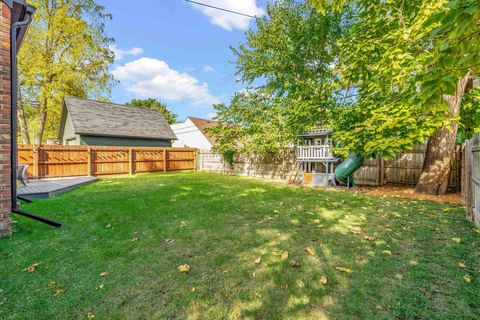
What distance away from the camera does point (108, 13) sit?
698 inches

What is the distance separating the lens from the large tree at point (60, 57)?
50.6ft

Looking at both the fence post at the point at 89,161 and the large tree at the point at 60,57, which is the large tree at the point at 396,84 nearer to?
the fence post at the point at 89,161

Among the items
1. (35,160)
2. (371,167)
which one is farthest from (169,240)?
(35,160)

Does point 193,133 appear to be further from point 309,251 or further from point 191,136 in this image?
point 309,251

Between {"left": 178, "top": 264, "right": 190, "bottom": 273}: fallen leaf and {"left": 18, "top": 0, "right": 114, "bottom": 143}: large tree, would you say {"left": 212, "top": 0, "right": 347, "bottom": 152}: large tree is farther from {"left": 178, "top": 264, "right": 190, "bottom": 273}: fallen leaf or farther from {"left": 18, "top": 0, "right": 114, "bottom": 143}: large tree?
{"left": 18, "top": 0, "right": 114, "bottom": 143}: large tree

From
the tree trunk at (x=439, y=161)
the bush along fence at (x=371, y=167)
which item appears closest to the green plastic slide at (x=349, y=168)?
the bush along fence at (x=371, y=167)

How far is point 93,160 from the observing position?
12.1 m

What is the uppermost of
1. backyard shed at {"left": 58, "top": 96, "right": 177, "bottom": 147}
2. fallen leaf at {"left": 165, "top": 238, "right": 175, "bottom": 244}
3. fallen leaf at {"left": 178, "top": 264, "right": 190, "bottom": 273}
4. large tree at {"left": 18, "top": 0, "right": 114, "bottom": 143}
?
large tree at {"left": 18, "top": 0, "right": 114, "bottom": 143}

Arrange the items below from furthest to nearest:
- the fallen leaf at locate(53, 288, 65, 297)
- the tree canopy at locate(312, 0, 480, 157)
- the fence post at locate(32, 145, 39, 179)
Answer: the fence post at locate(32, 145, 39, 179) < the tree canopy at locate(312, 0, 480, 157) < the fallen leaf at locate(53, 288, 65, 297)

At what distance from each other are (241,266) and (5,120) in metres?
4.14

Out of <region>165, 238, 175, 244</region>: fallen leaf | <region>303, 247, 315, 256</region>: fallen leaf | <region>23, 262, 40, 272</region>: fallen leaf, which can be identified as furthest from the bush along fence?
<region>23, 262, 40, 272</region>: fallen leaf

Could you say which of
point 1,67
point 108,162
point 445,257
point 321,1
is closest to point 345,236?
point 445,257

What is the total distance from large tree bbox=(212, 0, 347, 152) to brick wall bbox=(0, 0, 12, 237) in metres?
8.50

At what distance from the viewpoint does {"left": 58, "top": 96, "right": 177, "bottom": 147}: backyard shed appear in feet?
47.1
